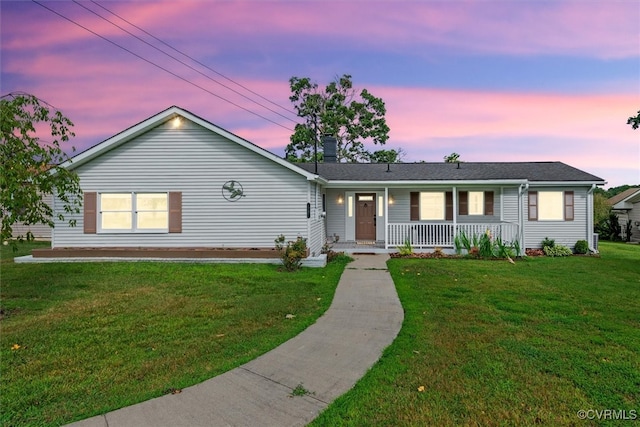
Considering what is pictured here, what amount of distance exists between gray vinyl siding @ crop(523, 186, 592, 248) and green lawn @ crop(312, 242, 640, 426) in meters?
7.07

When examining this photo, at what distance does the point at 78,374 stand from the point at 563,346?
5.62 metres

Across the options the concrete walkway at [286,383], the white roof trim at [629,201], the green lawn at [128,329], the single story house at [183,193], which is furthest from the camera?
the white roof trim at [629,201]

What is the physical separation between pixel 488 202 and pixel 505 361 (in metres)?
12.2

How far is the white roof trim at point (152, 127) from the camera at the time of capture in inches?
434

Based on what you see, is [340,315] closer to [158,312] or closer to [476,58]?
[158,312]

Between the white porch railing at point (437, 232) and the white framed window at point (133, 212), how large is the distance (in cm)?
852

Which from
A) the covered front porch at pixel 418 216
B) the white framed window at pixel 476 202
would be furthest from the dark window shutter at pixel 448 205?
the white framed window at pixel 476 202

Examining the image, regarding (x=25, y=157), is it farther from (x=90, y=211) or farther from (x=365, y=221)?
(x=365, y=221)

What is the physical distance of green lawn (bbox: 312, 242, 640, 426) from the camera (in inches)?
113

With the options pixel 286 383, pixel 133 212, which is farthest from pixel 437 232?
pixel 286 383

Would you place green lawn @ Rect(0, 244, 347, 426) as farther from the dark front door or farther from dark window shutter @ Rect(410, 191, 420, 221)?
dark window shutter @ Rect(410, 191, 420, 221)

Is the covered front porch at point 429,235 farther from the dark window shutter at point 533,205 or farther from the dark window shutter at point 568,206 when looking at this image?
the dark window shutter at point 568,206

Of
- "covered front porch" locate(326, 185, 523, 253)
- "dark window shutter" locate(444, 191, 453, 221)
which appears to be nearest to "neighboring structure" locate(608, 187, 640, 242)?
"covered front porch" locate(326, 185, 523, 253)

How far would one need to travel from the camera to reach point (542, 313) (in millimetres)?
5715
